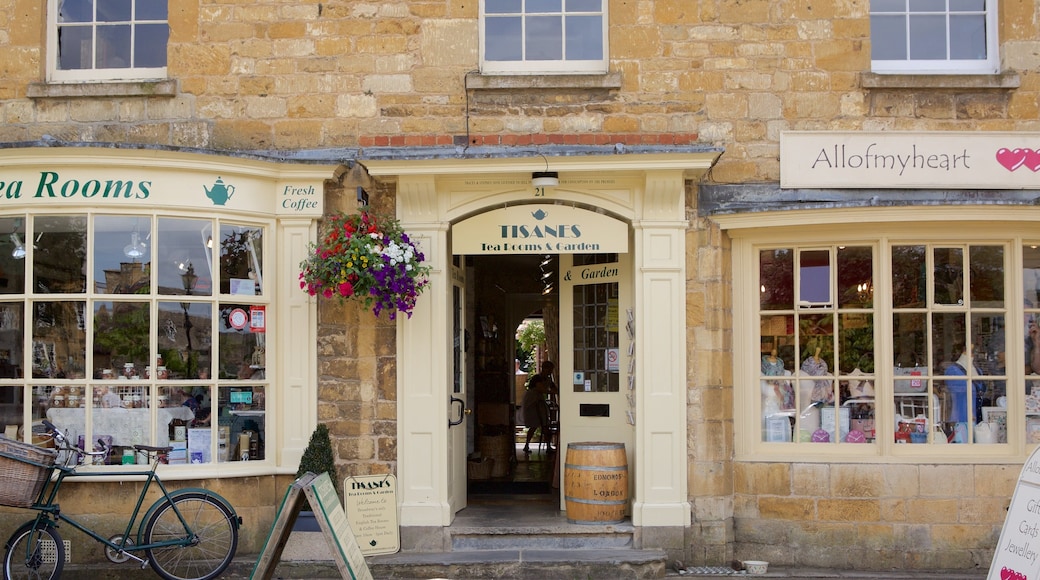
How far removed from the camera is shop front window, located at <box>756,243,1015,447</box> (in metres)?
8.41

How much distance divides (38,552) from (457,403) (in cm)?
346

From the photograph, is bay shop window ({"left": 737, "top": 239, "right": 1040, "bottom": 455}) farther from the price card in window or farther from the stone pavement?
the price card in window

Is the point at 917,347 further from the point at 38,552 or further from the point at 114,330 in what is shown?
the point at 38,552

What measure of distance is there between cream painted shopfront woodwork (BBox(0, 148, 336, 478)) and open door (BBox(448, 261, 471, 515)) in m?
1.34

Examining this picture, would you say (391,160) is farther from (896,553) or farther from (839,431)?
(896,553)

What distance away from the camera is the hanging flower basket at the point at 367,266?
7.83 m

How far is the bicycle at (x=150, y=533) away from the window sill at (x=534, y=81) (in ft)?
12.6

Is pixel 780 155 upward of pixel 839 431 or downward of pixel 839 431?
upward

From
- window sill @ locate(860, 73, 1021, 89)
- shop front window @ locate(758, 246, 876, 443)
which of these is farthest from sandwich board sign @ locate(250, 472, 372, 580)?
window sill @ locate(860, 73, 1021, 89)

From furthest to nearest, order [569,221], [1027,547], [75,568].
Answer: [569,221]
[75,568]
[1027,547]

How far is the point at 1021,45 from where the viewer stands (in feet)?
28.0

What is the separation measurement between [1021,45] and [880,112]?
1.29m

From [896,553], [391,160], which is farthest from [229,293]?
[896,553]

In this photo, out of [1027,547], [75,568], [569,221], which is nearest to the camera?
[1027,547]
